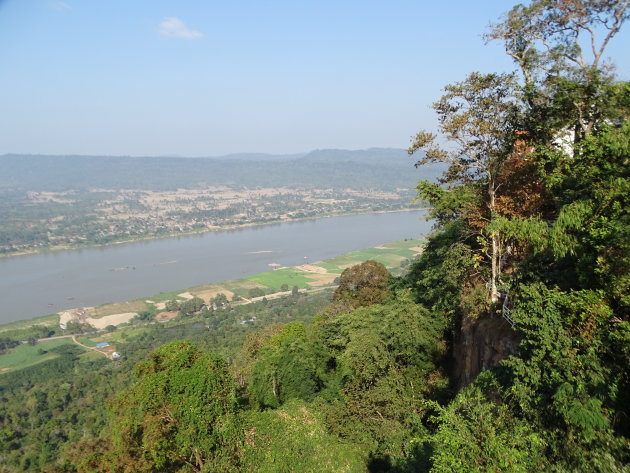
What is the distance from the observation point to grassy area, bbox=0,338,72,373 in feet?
111

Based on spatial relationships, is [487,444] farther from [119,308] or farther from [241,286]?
[241,286]

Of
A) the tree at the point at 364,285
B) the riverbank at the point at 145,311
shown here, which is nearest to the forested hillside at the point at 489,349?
the tree at the point at 364,285

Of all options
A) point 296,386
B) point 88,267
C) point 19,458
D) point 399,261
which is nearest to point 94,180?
point 88,267

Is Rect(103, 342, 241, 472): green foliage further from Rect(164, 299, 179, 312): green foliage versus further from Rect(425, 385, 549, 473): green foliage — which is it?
Rect(164, 299, 179, 312): green foliage

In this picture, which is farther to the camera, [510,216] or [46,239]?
[46,239]

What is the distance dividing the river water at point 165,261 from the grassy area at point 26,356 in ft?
23.4

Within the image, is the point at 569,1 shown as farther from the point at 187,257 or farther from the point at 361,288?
the point at 187,257

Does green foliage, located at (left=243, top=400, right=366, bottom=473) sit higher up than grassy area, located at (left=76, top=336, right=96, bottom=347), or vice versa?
green foliage, located at (left=243, top=400, right=366, bottom=473)

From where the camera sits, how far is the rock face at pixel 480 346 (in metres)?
5.94

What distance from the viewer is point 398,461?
638cm

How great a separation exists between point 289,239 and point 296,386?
205 feet

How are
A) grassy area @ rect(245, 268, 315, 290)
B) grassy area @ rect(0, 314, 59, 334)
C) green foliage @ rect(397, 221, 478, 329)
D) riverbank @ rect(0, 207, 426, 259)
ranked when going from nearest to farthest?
1. green foliage @ rect(397, 221, 478, 329)
2. grassy area @ rect(0, 314, 59, 334)
3. grassy area @ rect(245, 268, 315, 290)
4. riverbank @ rect(0, 207, 426, 259)

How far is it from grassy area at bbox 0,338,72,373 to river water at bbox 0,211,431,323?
23.4 feet

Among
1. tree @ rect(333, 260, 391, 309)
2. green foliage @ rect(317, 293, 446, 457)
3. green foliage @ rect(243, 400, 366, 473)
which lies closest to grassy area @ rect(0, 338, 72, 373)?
tree @ rect(333, 260, 391, 309)
